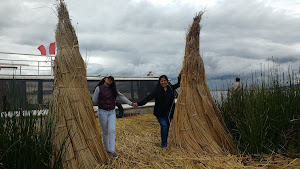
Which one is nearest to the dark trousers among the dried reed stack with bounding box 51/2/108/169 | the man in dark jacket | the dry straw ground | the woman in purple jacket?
the man in dark jacket

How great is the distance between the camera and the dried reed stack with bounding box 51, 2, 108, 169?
3.14 metres

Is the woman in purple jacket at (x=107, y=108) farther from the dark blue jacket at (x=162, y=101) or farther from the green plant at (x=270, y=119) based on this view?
the green plant at (x=270, y=119)

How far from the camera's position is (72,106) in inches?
128

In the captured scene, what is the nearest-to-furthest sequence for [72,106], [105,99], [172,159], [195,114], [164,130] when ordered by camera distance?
[72,106]
[172,159]
[105,99]
[195,114]
[164,130]

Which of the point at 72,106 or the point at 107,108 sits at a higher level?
the point at 72,106

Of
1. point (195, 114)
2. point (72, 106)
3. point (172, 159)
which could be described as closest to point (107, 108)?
point (72, 106)

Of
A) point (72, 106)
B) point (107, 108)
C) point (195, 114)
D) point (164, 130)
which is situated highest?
point (72, 106)

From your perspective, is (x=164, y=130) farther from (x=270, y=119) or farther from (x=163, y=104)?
(x=270, y=119)

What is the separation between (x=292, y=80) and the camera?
180 inches

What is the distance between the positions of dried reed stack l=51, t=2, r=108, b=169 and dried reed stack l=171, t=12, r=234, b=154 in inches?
61.6

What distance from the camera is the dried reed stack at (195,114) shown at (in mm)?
4230

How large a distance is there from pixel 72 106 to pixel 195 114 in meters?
2.16

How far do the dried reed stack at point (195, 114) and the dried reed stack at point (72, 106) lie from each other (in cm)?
156

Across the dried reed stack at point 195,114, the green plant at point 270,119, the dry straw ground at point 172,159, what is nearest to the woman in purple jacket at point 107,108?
the dry straw ground at point 172,159
